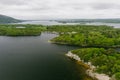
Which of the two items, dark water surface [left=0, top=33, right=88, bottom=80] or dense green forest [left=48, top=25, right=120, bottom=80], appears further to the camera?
dark water surface [left=0, top=33, right=88, bottom=80]

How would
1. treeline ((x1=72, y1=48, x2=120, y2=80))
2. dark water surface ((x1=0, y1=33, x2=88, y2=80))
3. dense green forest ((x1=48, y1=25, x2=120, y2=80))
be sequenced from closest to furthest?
treeline ((x1=72, y1=48, x2=120, y2=80)) → dense green forest ((x1=48, y1=25, x2=120, y2=80)) → dark water surface ((x1=0, y1=33, x2=88, y2=80))

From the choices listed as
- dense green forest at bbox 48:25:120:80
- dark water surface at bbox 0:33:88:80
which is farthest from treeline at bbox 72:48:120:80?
dark water surface at bbox 0:33:88:80

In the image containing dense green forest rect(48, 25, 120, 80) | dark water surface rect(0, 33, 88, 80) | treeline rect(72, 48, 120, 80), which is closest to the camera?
treeline rect(72, 48, 120, 80)

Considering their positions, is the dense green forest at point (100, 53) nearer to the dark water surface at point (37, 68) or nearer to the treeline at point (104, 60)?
the treeline at point (104, 60)

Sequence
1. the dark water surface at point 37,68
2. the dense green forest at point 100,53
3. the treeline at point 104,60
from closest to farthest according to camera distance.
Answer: the treeline at point 104,60 < the dense green forest at point 100,53 < the dark water surface at point 37,68

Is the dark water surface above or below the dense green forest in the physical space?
below

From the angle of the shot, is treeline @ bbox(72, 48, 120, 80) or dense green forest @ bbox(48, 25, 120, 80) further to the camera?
dense green forest @ bbox(48, 25, 120, 80)

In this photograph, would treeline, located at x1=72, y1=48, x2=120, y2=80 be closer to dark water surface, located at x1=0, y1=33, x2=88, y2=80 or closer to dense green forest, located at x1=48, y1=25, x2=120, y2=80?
dense green forest, located at x1=48, y1=25, x2=120, y2=80

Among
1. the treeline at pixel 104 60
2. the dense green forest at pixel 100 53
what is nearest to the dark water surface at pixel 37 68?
the treeline at pixel 104 60

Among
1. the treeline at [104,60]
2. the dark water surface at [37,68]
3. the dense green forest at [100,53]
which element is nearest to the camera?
the treeline at [104,60]

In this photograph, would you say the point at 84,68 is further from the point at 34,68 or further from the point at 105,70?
the point at 34,68
